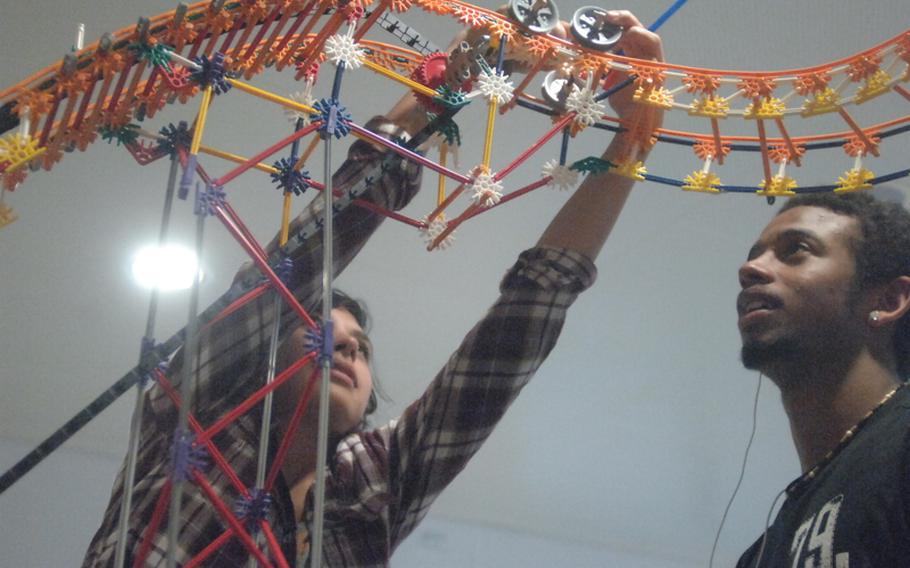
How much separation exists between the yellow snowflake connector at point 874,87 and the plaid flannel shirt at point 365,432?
253 mm

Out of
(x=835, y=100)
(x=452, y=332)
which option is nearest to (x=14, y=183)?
(x=835, y=100)

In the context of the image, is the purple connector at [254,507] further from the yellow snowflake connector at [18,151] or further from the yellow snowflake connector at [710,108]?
the yellow snowflake connector at [710,108]

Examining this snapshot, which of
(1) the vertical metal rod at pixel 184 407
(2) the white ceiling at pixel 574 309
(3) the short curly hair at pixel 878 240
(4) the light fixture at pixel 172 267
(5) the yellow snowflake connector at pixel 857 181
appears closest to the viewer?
(1) the vertical metal rod at pixel 184 407

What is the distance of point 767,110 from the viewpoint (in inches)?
32.1

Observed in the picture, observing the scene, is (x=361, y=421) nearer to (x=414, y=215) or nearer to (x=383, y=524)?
(x=383, y=524)

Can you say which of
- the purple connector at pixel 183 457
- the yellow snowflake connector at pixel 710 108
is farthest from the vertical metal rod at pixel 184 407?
the yellow snowflake connector at pixel 710 108

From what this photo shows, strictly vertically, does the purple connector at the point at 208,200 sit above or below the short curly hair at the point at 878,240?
below

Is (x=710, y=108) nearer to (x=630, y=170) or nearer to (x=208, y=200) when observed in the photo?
(x=630, y=170)

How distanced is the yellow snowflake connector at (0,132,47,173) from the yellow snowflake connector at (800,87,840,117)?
57cm

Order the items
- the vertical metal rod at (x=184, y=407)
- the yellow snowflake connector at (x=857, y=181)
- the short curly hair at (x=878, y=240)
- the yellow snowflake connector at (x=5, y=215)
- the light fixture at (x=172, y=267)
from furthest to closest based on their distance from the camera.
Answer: the light fixture at (x=172, y=267) → the short curly hair at (x=878, y=240) → the yellow snowflake connector at (x=857, y=181) → the yellow snowflake connector at (x=5, y=215) → the vertical metal rod at (x=184, y=407)

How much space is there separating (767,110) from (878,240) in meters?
0.23

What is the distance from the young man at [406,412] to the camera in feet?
2.67

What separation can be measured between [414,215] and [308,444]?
24.6 inches

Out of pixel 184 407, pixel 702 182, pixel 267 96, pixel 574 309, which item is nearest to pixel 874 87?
pixel 702 182
